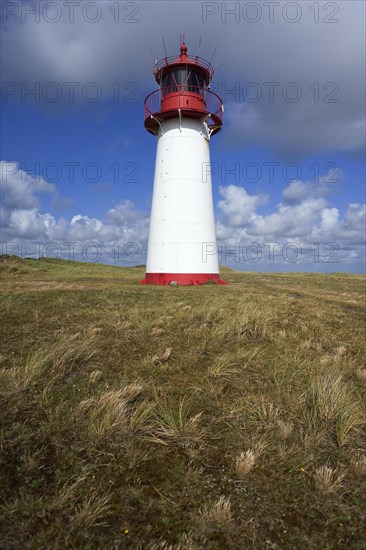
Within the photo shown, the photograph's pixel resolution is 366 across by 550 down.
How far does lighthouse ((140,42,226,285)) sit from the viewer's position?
19.2 meters

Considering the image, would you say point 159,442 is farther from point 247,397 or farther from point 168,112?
point 168,112

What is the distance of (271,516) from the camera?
2.89m

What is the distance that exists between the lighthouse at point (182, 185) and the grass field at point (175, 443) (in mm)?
12570

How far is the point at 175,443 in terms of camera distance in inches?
145

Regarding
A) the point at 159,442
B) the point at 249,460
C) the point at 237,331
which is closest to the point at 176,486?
the point at 159,442

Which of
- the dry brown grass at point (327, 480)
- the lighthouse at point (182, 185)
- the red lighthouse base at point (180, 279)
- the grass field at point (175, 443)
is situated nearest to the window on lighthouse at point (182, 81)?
the lighthouse at point (182, 185)

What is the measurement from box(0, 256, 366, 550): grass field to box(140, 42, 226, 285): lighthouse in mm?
12570

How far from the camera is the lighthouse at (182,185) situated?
19234 millimetres

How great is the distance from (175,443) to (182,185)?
56.7 ft

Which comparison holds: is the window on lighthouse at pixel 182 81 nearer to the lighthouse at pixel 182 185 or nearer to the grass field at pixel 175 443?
the lighthouse at pixel 182 185

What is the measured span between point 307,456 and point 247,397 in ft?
4.18

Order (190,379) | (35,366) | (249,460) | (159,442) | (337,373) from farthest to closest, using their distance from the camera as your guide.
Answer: (337,373) → (190,379) → (35,366) → (159,442) → (249,460)

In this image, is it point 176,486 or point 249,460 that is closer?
point 176,486

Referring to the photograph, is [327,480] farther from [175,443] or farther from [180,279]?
[180,279]
